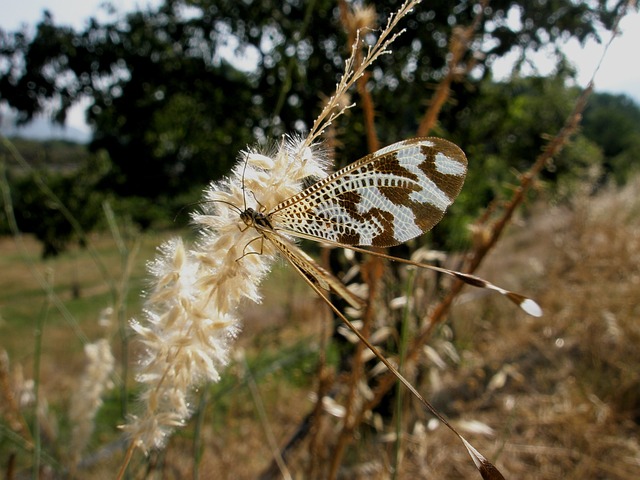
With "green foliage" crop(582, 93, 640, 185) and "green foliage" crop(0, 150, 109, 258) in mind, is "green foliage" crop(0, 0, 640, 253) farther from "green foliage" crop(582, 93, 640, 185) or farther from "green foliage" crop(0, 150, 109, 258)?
"green foliage" crop(582, 93, 640, 185)

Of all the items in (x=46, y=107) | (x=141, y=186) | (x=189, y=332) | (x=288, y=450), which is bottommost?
(x=141, y=186)

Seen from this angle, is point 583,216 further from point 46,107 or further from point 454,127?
point 46,107

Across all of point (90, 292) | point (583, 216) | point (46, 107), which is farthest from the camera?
point (90, 292)

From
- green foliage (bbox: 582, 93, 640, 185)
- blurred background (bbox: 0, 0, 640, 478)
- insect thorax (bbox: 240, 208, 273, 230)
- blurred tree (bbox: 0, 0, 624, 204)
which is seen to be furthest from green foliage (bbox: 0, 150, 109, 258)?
green foliage (bbox: 582, 93, 640, 185)

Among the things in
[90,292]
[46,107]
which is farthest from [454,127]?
[90,292]

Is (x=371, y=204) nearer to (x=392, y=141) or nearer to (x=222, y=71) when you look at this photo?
(x=392, y=141)

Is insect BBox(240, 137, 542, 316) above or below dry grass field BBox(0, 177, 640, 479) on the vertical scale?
above
